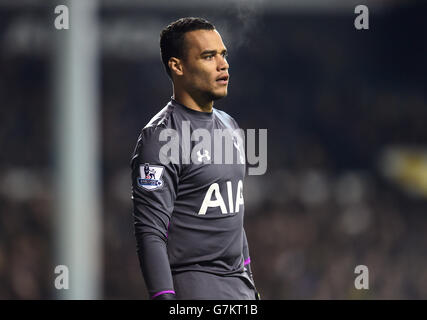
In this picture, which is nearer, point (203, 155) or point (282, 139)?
point (203, 155)

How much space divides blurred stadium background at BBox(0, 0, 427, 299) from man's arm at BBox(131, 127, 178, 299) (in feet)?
10.2

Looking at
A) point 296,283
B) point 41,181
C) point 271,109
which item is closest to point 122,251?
point 41,181

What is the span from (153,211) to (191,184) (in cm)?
13

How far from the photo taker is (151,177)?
7.58ft

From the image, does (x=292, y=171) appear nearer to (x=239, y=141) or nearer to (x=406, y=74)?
(x=406, y=74)

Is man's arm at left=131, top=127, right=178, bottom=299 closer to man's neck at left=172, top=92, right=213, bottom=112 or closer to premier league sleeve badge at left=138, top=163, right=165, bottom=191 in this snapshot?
premier league sleeve badge at left=138, top=163, right=165, bottom=191

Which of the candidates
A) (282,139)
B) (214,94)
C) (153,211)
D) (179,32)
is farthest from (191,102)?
(282,139)

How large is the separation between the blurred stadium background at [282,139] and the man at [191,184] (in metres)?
3.05

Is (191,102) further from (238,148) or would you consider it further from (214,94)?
(238,148)

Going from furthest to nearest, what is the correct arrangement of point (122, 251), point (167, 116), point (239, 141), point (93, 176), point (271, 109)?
point (271, 109)
point (122, 251)
point (93, 176)
point (239, 141)
point (167, 116)

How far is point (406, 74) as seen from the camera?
7.54 m

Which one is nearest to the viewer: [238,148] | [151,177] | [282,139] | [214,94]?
[151,177]

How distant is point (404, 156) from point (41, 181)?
2.91 metres

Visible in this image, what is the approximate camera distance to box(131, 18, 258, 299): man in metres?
2.33
